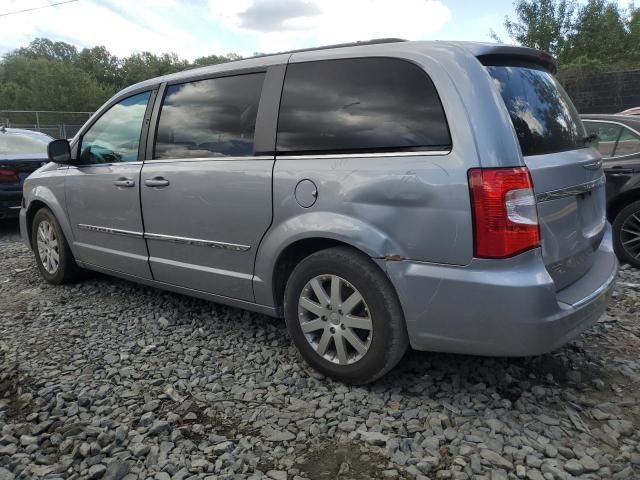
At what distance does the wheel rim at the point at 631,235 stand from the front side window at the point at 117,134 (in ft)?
14.5

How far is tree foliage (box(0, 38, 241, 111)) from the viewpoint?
45.6m

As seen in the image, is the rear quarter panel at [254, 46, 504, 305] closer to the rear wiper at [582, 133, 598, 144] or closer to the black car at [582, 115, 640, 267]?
the rear wiper at [582, 133, 598, 144]

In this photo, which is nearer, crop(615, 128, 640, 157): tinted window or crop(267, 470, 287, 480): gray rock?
crop(267, 470, 287, 480): gray rock

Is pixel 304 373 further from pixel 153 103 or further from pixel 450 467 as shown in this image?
pixel 153 103

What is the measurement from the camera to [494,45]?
8.77ft

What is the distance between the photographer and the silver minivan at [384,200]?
235 cm

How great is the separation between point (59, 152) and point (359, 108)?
290cm

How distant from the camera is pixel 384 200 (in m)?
2.55

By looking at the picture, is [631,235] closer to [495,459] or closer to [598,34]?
[495,459]

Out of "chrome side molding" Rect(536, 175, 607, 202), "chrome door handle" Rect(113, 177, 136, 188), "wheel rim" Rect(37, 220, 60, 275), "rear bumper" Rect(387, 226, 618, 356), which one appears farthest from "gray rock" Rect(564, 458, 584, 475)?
"wheel rim" Rect(37, 220, 60, 275)

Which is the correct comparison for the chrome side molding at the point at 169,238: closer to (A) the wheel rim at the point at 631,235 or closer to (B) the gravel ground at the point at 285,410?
(B) the gravel ground at the point at 285,410

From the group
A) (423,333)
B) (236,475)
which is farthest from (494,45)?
(236,475)

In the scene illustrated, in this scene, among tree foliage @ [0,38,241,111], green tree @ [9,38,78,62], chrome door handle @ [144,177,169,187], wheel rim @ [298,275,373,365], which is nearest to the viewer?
wheel rim @ [298,275,373,365]

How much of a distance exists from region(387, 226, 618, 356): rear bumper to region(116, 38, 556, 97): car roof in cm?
106
